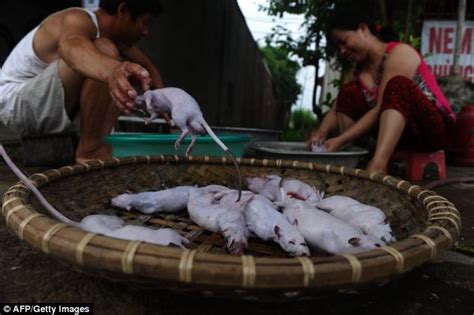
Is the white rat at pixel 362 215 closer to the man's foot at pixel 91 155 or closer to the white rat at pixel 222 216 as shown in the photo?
the white rat at pixel 222 216

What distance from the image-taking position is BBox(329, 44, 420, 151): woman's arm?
2787mm

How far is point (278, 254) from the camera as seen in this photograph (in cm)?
134

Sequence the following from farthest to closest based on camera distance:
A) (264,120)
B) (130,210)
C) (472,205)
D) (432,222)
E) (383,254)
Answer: (264,120), (472,205), (130,210), (432,222), (383,254)

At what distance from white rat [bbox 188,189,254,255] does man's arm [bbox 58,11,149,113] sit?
18.1 inches

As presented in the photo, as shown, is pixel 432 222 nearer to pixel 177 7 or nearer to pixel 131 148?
pixel 131 148

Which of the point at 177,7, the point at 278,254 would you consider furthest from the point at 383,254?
the point at 177,7

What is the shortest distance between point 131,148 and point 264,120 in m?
9.68

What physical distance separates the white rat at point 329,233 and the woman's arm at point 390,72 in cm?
159

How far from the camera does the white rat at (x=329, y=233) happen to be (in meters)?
1.16

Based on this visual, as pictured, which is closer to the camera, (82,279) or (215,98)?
(82,279)

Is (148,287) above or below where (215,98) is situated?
below

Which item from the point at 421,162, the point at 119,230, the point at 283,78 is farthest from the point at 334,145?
the point at 283,78

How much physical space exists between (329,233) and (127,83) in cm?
89

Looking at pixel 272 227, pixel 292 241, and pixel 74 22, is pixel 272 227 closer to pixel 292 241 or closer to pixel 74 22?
pixel 292 241
